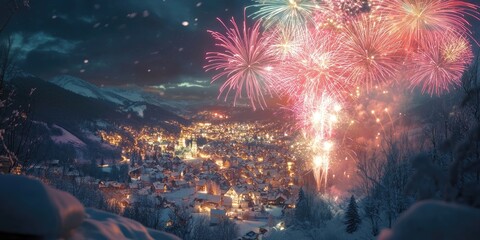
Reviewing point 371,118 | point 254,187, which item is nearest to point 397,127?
point 371,118

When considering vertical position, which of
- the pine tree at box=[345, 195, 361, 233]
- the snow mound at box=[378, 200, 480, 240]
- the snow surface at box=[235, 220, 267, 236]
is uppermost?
the snow mound at box=[378, 200, 480, 240]

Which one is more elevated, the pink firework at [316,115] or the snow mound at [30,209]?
the pink firework at [316,115]

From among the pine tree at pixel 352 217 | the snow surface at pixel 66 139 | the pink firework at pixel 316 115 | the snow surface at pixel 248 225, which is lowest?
the snow surface at pixel 248 225

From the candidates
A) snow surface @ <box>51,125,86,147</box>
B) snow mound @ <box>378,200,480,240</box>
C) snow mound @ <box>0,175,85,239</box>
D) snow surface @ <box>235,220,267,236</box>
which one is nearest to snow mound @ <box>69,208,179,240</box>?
snow mound @ <box>0,175,85,239</box>

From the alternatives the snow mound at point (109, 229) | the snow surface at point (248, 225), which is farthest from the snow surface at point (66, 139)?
the snow mound at point (109, 229)

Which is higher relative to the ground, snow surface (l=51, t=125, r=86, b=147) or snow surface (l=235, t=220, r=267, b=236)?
snow surface (l=51, t=125, r=86, b=147)

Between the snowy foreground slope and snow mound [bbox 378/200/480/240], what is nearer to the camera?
snow mound [bbox 378/200/480/240]

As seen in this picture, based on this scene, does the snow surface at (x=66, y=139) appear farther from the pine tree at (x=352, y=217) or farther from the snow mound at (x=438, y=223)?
the snow mound at (x=438, y=223)

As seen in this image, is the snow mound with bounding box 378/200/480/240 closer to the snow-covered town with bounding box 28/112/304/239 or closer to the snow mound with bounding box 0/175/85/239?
the snow mound with bounding box 0/175/85/239
